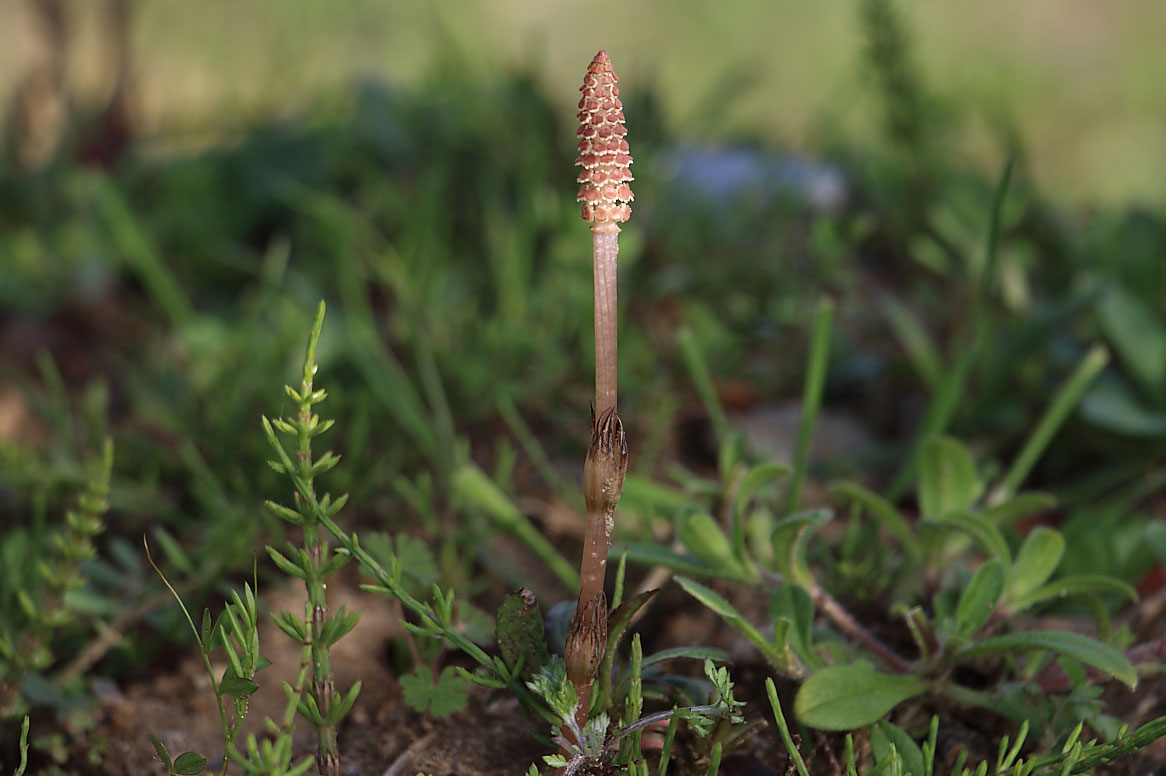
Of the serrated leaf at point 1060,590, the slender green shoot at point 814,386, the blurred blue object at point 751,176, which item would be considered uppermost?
the blurred blue object at point 751,176

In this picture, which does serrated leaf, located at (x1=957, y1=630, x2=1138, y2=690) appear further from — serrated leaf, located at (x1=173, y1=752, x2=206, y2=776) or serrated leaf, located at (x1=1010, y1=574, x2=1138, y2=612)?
serrated leaf, located at (x1=173, y1=752, x2=206, y2=776)

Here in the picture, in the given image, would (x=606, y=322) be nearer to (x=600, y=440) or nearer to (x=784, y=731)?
(x=600, y=440)

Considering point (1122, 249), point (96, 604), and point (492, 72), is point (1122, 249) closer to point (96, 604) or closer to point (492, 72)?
point (492, 72)

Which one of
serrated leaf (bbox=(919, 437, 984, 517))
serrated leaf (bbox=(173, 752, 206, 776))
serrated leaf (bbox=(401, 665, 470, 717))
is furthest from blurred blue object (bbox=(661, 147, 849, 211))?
serrated leaf (bbox=(173, 752, 206, 776))

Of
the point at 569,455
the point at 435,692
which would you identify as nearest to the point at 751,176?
the point at 569,455

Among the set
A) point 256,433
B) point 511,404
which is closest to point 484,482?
point 511,404

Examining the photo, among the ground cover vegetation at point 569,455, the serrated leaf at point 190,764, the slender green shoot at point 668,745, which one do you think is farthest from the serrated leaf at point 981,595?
the serrated leaf at point 190,764

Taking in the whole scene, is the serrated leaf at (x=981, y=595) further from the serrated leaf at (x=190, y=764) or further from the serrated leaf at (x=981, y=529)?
the serrated leaf at (x=190, y=764)
